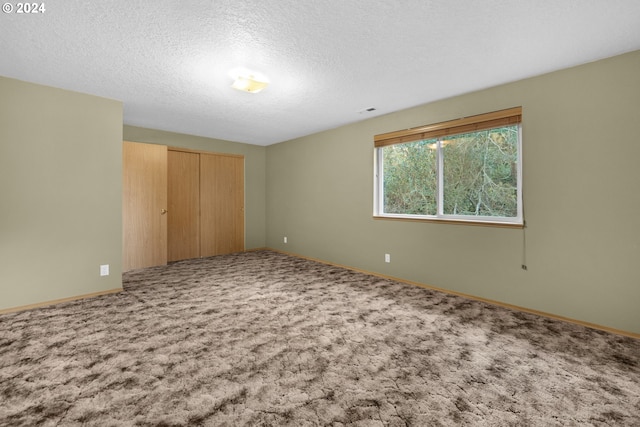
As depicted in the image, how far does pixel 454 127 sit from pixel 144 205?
481 cm

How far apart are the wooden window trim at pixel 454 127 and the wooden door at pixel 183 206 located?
359 cm

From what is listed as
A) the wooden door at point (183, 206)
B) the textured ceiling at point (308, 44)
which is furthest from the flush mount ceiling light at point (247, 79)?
the wooden door at point (183, 206)

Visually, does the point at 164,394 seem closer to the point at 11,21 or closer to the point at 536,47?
the point at 11,21

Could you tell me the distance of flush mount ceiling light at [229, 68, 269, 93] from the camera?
9.31 ft

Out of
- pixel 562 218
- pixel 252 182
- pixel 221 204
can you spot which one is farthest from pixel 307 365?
pixel 252 182

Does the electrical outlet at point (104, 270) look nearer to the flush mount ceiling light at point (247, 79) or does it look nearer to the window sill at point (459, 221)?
the flush mount ceiling light at point (247, 79)

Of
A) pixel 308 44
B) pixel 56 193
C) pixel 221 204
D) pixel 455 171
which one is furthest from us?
pixel 221 204

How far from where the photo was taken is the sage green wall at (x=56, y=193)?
9.76ft

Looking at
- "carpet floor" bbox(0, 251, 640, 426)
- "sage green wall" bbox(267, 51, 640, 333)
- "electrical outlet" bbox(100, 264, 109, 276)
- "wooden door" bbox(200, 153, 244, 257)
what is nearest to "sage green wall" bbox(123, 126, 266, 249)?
"wooden door" bbox(200, 153, 244, 257)

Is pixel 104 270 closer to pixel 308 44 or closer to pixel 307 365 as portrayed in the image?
pixel 307 365

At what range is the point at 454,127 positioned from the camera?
139 inches

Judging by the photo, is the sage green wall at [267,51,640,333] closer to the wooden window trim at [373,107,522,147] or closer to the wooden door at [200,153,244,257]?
the wooden window trim at [373,107,522,147]

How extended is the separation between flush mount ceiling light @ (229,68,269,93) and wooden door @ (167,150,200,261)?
3.09m

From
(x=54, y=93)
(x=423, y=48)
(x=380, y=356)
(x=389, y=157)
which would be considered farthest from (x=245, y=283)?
(x=423, y=48)
